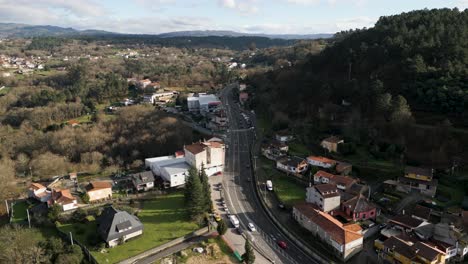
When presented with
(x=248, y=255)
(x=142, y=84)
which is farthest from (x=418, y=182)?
(x=142, y=84)

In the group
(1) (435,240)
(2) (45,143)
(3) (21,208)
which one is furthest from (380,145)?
(2) (45,143)

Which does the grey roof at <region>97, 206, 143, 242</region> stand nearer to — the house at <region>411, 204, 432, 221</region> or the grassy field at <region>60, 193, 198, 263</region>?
the grassy field at <region>60, 193, 198, 263</region>

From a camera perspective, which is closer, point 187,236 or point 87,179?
point 187,236

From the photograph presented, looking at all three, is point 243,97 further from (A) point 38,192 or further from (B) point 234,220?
(A) point 38,192

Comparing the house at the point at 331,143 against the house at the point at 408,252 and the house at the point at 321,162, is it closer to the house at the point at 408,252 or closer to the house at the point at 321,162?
the house at the point at 321,162

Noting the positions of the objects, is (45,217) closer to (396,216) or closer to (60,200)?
(60,200)

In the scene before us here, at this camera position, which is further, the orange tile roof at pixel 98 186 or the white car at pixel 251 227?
the orange tile roof at pixel 98 186

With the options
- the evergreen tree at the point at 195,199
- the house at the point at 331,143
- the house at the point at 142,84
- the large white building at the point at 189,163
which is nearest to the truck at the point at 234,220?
the evergreen tree at the point at 195,199
